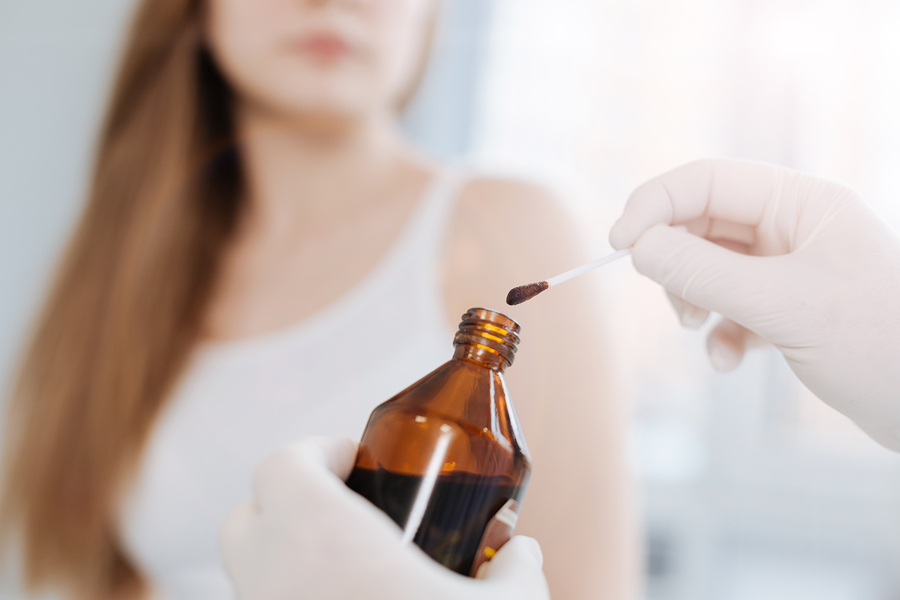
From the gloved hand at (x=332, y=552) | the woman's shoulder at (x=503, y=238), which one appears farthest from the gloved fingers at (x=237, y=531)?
the woman's shoulder at (x=503, y=238)

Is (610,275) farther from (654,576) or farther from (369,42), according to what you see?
(654,576)

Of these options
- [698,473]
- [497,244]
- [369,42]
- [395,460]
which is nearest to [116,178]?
[369,42]

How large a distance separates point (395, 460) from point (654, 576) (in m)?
1.36

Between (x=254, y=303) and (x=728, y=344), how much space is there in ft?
2.10

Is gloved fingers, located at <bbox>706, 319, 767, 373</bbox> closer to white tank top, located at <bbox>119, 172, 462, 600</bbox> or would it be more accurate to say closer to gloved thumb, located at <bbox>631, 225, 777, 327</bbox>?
gloved thumb, located at <bbox>631, 225, 777, 327</bbox>

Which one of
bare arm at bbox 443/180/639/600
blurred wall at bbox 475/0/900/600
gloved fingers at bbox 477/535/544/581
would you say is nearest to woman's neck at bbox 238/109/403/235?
bare arm at bbox 443/180/639/600

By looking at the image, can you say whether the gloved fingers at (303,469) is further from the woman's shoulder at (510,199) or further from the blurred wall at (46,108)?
the blurred wall at (46,108)

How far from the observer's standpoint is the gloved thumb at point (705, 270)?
1.22 feet

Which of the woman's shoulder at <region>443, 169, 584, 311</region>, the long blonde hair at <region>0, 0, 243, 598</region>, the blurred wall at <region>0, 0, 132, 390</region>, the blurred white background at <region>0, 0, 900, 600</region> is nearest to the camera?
the woman's shoulder at <region>443, 169, 584, 311</region>

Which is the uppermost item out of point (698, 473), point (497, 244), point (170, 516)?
point (497, 244)

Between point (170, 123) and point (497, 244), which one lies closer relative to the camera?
point (497, 244)

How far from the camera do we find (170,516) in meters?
0.73

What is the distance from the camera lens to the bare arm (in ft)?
1.95

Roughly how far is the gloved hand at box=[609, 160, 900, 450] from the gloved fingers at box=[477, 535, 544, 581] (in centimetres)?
20
